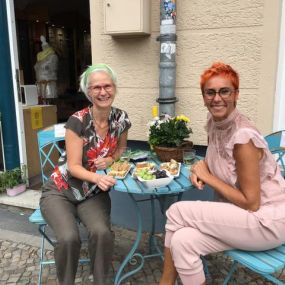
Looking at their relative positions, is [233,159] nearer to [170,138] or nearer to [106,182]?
[170,138]

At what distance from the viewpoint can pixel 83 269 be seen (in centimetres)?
261

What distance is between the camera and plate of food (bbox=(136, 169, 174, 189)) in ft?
6.20

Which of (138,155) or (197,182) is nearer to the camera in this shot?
(197,182)

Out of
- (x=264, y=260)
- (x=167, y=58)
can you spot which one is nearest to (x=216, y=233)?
(x=264, y=260)

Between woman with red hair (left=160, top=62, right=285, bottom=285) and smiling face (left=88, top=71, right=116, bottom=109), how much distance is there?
0.67 m

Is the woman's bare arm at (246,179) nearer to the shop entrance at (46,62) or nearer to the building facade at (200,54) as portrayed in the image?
the building facade at (200,54)

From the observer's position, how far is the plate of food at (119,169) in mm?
2083

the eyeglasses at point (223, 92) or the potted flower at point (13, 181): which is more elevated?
the eyeglasses at point (223, 92)

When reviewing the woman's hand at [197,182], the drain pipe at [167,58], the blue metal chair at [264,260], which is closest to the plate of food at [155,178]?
the woman's hand at [197,182]

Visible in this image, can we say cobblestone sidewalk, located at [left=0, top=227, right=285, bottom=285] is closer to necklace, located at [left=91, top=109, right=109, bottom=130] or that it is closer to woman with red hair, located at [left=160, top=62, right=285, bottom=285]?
woman with red hair, located at [left=160, top=62, right=285, bottom=285]

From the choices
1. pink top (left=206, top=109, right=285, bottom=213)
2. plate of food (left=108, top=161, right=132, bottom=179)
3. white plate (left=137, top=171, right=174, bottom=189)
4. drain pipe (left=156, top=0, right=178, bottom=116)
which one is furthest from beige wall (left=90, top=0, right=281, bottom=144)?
white plate (left=137, top=171, right=174, bottom=189)

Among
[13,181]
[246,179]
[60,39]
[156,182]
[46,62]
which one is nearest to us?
[246,179]

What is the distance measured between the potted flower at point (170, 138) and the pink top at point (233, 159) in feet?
→ 1.49

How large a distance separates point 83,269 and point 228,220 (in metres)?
1.39
